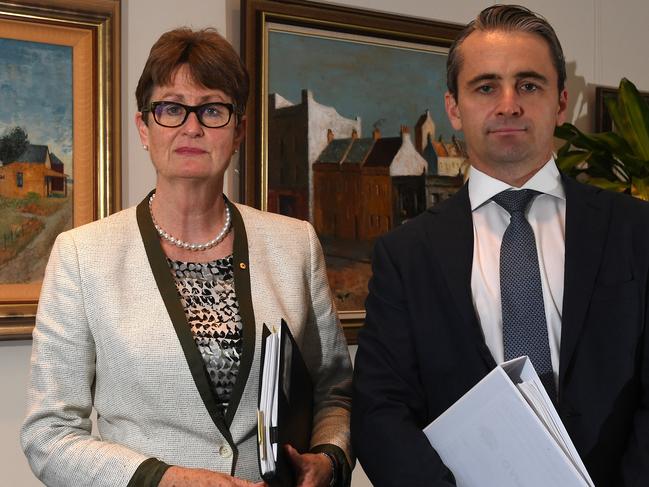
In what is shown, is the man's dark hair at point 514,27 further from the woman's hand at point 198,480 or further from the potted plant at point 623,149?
the potted plant at point 623,149

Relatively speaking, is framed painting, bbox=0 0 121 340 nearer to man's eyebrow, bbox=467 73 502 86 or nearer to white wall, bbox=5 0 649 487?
white wall, bbox=5 0 649 487

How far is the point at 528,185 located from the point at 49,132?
1.63m

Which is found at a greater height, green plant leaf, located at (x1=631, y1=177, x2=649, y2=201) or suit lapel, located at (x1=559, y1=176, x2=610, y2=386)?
green plant leaf, located at (x1=631, y1=177, x2=649, y2=201)

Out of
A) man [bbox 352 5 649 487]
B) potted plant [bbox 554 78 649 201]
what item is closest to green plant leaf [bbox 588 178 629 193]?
potted plant [bbox 554 78 649 201]

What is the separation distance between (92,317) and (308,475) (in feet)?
1.85

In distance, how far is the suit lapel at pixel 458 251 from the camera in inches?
67.4

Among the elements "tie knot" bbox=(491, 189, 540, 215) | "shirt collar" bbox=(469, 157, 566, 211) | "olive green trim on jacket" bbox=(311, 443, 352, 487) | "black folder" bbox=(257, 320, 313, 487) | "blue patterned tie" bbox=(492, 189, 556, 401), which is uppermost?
"shirt collar" bbox=(469, 157, 566, 211)

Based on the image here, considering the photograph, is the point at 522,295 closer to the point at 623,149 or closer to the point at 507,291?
the point at 507,291

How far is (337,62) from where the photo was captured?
10.8 feet

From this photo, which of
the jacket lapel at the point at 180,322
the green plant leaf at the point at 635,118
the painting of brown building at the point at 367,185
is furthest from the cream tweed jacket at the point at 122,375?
the green plant leaf at the point at 635,118

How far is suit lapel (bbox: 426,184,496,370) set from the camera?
1712mm

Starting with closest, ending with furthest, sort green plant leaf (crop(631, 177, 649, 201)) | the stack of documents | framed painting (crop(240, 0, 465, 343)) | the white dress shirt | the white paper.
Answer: the stack of documents < the white paper < the white dress shirt < framed painting (crop(240, 0, 465, 343)) < green plant leaf (crop(631, 177, 649, 201))

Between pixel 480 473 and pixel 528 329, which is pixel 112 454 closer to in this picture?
pixel 480 473

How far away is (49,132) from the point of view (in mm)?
2736
